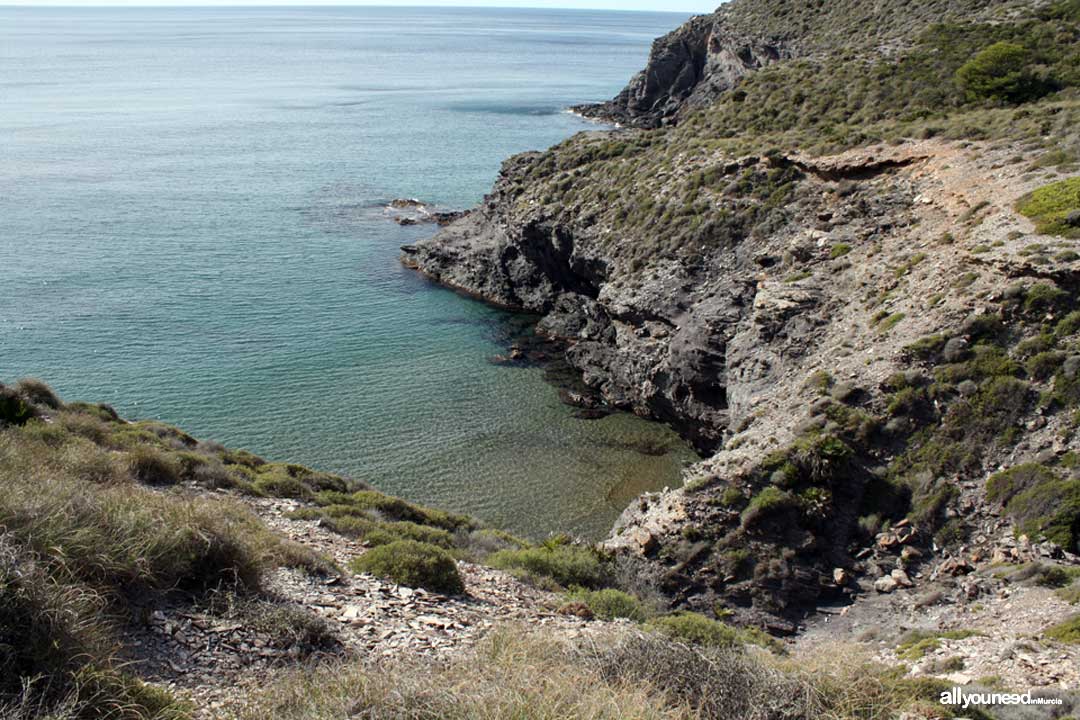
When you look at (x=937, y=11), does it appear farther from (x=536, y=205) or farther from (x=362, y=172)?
(x=362, y=172)

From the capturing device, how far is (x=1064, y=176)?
30.5 meters

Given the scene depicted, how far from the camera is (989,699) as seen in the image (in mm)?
11875

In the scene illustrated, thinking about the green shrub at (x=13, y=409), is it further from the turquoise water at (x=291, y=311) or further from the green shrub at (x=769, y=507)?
the green shrub at (x=769, y=507)

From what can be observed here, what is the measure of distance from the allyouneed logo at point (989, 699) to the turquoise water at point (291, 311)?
61.8 feet

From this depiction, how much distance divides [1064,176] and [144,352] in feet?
142

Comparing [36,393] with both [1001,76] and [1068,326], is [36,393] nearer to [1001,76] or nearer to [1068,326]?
[1068,326]

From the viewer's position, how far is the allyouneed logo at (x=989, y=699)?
11.6 metres

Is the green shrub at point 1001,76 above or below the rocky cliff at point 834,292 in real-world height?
above

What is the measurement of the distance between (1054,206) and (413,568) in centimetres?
2560

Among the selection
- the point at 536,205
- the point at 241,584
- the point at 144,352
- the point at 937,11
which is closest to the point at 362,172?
the point at 536,205

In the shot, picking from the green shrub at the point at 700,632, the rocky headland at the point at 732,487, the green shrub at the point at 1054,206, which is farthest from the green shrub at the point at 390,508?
the green shrub at the point at 1054,206

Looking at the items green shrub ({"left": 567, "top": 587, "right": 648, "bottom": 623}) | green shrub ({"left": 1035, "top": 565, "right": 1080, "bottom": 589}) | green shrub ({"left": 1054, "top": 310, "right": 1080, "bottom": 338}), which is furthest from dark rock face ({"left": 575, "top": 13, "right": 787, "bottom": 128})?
green shrub ({"left": 567, "top": 587, "right": 648, "bottom": 623})

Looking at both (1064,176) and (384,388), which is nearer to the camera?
(1064,176)

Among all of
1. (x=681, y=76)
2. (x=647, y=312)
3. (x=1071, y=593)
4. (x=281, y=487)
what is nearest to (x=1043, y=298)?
(x=1071, y=593)
